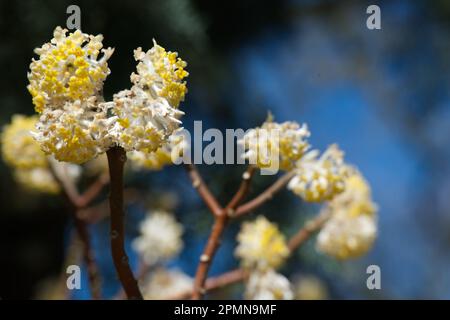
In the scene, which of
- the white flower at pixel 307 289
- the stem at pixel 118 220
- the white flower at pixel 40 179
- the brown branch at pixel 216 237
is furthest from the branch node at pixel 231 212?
the white flower at pixel 307 289

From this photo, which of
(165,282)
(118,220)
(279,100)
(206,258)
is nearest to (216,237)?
(206,258)

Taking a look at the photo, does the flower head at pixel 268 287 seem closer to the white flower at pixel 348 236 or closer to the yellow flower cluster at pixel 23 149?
the white flower at pixel 348 236

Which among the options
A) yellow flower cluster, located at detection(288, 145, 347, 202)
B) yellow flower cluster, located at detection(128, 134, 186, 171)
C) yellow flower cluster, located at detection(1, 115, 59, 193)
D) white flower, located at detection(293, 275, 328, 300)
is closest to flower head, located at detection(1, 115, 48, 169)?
yellow flower cluster, located at detection(1, 115, 59, 193)

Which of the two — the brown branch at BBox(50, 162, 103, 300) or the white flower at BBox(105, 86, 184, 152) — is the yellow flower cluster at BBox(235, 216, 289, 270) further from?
the white flower at BBox(105, 86, 184, 152)

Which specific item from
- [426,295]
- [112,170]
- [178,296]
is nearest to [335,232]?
[178,296]

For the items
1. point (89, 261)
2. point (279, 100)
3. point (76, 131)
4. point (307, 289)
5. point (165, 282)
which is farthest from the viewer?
point (279, 100)

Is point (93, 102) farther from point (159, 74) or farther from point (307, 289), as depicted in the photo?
point (307, 289)
